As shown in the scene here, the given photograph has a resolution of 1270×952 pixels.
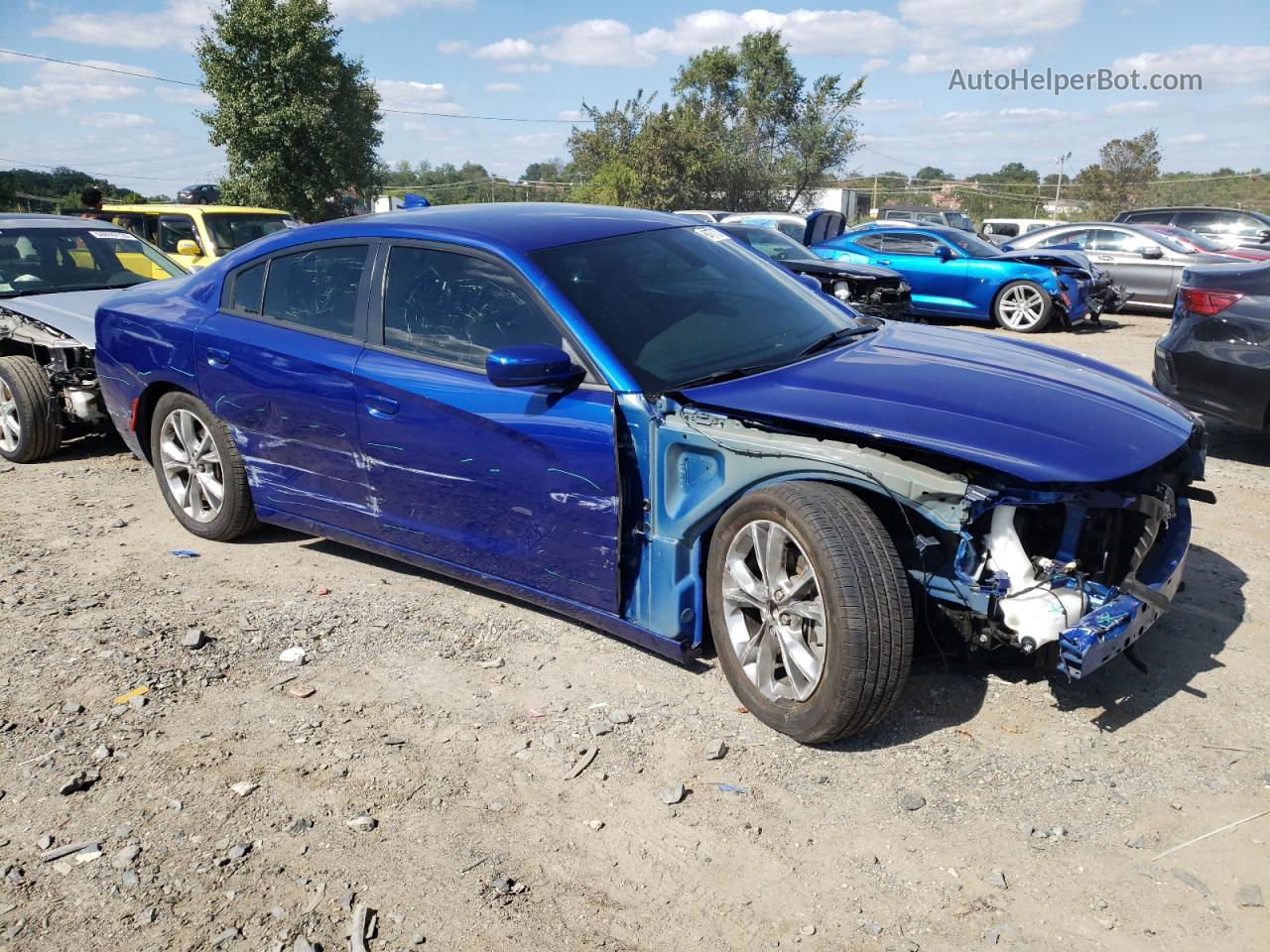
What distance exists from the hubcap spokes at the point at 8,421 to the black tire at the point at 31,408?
0.10 ft

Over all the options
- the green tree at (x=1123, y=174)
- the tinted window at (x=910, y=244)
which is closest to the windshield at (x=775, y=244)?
the tinted window at (x=910, y=244)

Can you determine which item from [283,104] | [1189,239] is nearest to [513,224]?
[1189,239]

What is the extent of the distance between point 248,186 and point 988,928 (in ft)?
105

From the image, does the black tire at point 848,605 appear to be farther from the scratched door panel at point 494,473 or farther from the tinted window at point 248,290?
the tinted window at point 248,290

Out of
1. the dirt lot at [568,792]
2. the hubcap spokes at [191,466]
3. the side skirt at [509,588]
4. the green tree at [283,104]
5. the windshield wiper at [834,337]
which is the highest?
the green tree at [283,104]

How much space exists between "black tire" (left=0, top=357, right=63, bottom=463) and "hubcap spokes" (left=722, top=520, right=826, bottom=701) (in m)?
5.41

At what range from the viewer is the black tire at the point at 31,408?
21.5 ft

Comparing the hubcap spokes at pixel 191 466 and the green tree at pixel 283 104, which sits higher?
the green tree at pixel 283 104

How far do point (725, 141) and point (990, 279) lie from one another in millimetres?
28669

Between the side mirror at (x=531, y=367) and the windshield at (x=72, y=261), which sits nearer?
the side mirror at (x=531, y=367)

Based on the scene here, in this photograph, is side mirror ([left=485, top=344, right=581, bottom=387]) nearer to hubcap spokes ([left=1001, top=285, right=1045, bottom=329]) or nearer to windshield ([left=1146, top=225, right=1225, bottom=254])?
hubcap spokes ([left=1001, top=285, right=1045, bottom=329])

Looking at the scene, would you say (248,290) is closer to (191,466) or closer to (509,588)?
(191,466)

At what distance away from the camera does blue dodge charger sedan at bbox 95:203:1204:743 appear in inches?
117

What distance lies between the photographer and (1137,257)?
49.0ft
